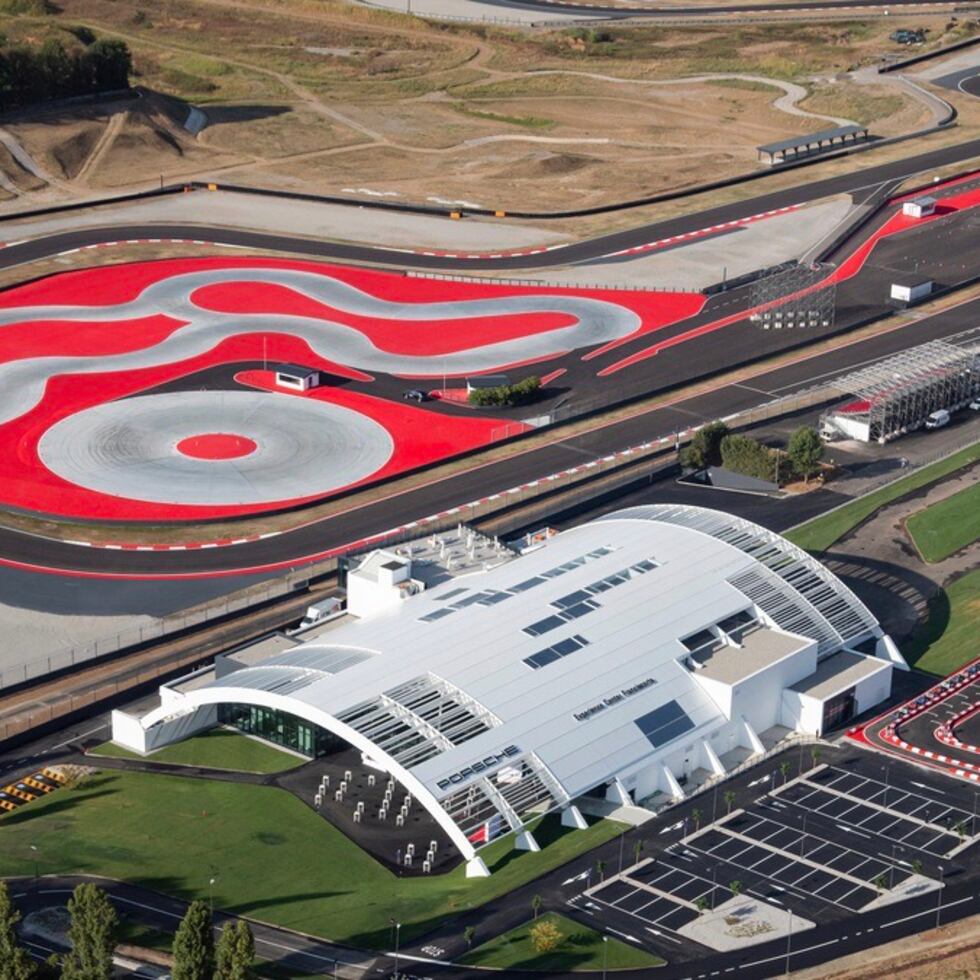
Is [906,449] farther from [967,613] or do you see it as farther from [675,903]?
[675,903]

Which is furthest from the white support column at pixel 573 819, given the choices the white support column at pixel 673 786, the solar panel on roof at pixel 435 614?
the solar panel on roof at pixel 435 614

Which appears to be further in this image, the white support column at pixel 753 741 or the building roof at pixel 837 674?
the building roof at pixel 837 674

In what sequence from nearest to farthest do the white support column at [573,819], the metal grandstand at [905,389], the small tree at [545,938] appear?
the small tree at [545,938] → the white support column at [573,819] → the metal grandstand at [905,389]

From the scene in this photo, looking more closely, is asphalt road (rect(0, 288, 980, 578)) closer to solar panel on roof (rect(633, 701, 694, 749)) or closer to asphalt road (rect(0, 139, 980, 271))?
solar panel on roof (rect(633, 701, 694, 749))

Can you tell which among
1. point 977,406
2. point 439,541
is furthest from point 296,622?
point 977,406

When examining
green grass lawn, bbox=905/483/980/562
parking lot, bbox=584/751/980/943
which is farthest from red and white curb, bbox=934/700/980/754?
green grass lawn, bbox=905/483/980/562

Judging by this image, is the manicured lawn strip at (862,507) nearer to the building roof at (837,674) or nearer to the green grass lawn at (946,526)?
the green grass lawn at (946,526)

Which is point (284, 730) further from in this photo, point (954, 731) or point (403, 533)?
point (954, 731)
